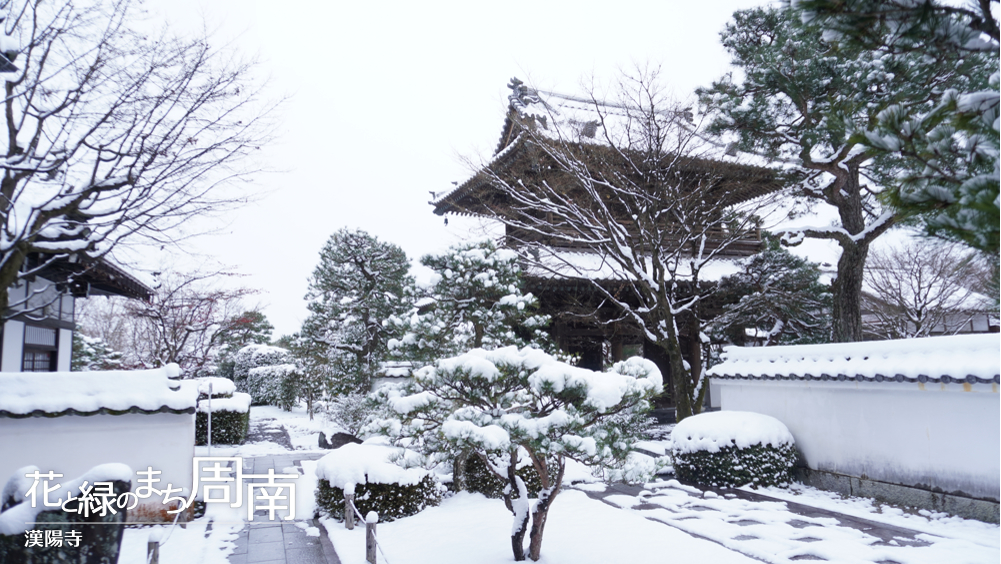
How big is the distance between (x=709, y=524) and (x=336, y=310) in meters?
14.3

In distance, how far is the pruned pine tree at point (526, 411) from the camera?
4742mm

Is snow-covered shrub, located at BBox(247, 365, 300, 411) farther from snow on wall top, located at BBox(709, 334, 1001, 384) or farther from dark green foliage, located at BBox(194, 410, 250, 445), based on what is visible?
snow on wall top, located at BBox(709, 334, 1001, 384)

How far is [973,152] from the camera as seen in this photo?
7.18ft

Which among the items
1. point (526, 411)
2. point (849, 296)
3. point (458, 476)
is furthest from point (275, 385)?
point (526, 411)

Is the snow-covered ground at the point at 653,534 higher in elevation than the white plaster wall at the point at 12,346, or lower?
lower

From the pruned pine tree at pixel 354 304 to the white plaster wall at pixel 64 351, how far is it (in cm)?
624

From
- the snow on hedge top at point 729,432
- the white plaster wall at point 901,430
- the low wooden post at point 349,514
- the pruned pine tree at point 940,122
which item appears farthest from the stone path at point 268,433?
the pruned pine tree at point 940,122

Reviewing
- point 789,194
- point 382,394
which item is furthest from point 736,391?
point 382,394

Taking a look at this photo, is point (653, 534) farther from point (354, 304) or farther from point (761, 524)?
point (354, 304)

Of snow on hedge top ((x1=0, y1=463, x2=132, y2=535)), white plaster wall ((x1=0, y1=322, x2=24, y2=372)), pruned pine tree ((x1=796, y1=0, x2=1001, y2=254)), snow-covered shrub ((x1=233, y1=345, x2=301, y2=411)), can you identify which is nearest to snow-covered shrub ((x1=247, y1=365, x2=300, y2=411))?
snow-covered shrub ((x1=233, y1=345, x2=301, y2=411))

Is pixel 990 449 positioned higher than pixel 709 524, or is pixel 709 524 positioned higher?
pixel 990 449

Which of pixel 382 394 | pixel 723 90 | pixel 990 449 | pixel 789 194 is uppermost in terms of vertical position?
pixel 723 90

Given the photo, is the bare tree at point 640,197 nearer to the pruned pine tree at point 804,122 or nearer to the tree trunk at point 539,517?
the pruned pine tree at point 804,122

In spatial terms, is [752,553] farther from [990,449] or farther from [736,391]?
[736,391]
